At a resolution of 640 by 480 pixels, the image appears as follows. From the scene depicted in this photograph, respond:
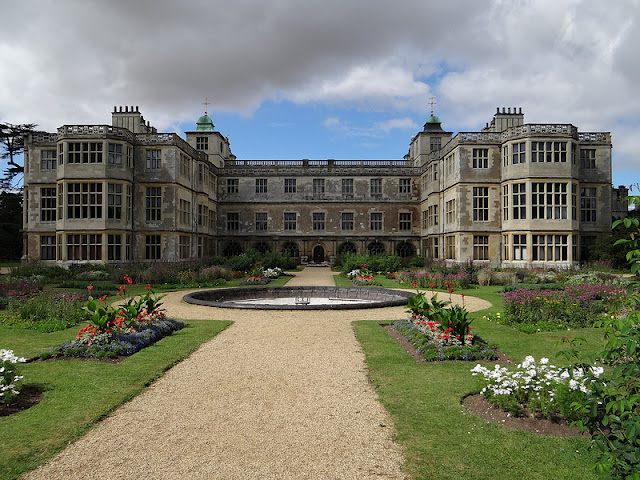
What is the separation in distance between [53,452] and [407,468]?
379 cm

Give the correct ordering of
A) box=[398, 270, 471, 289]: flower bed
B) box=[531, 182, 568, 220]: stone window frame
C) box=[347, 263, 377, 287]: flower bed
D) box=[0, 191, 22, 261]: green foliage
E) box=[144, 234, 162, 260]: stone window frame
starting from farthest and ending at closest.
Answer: box=[0, 191, 22, 261]: green foliage < box=[144, 234, 162, 260]: stone window frame < box=[531, 182, 568, 220]: stone window frame < box=[347, 263, 377, 287]: flower bed < box=[398, 270, 471, 289]: flower bed

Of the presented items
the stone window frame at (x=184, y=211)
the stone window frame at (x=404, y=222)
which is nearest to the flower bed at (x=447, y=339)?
the stone window frame at (x=184, y=211)

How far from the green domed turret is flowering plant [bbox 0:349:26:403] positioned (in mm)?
40323

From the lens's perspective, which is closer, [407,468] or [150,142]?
[407,468]

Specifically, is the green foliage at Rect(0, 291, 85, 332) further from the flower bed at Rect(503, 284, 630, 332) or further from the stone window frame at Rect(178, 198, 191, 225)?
the stone window frame at Rect(178, 198, 191, 225)

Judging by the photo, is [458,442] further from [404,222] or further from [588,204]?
[404,222]

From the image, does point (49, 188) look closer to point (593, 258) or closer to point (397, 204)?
point (397, 204)

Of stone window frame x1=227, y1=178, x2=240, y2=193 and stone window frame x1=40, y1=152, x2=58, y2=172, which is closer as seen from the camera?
stone window frame x1=40, y1=152, x2=58, y2=172

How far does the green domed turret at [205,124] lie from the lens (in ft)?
143

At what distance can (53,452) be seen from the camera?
453cm

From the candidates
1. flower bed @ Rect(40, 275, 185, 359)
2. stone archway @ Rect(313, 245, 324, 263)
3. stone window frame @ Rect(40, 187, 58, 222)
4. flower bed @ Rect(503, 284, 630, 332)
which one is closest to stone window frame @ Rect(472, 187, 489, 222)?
flower bed @ Rect(503, 284, 630, 332)

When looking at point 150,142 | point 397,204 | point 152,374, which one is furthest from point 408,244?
point 152,374

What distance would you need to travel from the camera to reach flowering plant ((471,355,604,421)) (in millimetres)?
5051

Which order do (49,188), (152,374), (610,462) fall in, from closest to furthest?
1. (610,462)
2. (152,374)
3. (49,188)
